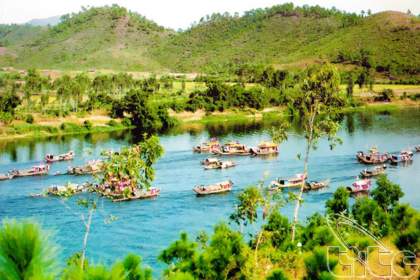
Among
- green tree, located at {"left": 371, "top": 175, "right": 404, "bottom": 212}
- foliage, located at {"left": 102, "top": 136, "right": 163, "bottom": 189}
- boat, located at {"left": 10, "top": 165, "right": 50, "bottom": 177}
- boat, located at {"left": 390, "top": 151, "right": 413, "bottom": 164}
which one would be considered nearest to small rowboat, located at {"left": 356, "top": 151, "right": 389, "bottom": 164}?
boat, located at {"left": 390, "top": 151, "right": 413, "bottom": 164}

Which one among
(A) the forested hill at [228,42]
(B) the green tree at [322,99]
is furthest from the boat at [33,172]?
(A) the forested hill at [228,42]

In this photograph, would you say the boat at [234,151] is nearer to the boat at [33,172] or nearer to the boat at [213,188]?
the boat at [213,188]

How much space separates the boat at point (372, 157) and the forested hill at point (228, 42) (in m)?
51.3

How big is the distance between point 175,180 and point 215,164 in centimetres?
472

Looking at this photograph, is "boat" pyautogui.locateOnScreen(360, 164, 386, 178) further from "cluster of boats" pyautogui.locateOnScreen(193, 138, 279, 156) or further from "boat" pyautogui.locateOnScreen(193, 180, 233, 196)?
"cluster of boats" pyautogui.locateOnScreen(193, 138, 279, 156)

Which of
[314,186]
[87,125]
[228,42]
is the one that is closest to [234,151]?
[314,186]

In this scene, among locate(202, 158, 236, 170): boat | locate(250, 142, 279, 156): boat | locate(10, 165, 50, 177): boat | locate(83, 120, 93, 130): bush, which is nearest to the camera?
locate(10, 165, 50, 177): boat

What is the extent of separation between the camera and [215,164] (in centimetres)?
3631

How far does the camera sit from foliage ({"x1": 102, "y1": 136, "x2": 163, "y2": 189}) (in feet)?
40.8

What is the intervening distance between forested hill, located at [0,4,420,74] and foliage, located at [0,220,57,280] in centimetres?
8577

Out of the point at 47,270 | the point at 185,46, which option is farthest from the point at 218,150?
the point at 185,46

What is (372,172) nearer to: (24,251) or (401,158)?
(401,158)

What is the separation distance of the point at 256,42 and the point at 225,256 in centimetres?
11447

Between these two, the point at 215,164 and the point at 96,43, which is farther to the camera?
the point at 96,43
